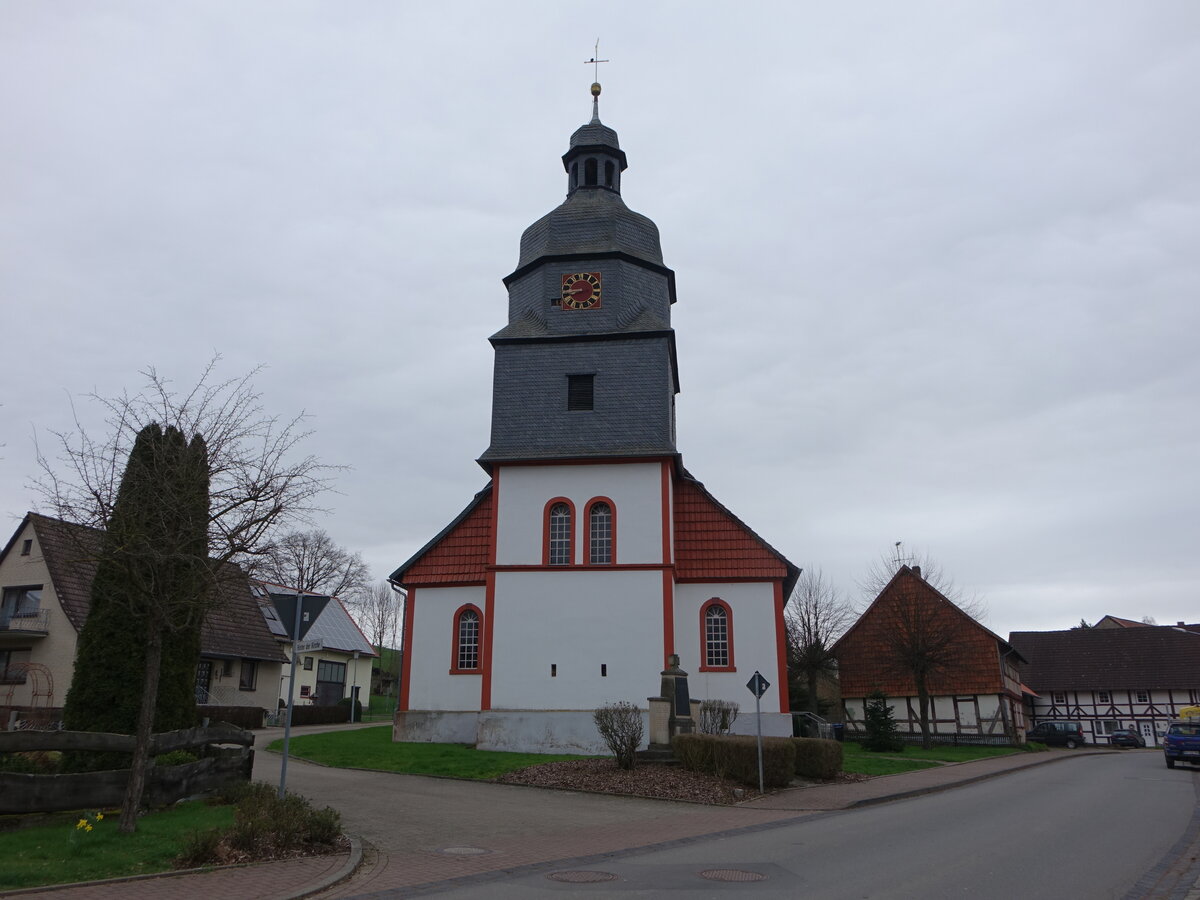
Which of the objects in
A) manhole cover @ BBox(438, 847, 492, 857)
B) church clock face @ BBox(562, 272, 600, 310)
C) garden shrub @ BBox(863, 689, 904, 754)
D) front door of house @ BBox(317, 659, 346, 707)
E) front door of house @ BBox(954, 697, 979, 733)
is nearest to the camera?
manhole cover @ BBox(438, 847, 492, 857)

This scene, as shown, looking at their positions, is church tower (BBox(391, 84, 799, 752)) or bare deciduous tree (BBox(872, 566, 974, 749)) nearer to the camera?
church tower (BBox(391, 84, 799, 752))

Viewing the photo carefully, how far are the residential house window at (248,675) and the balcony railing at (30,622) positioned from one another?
825 cm

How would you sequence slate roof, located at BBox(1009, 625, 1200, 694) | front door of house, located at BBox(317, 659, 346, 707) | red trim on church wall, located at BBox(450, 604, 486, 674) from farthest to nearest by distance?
slate roof, located at BBox(1009, 625, 1200, 694) → front door of house, located at BBox(317, 659, 346, 707) → red trim on church wall, located at BBox(450, 604, 486, 674)

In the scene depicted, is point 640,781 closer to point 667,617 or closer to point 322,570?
point 667,617

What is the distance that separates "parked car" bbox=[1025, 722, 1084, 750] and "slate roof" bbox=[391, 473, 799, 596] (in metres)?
29.8

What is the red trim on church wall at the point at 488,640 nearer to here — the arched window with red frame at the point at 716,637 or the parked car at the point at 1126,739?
the arched window with red frame at the point at 716,637

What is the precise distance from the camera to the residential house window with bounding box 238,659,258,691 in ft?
128

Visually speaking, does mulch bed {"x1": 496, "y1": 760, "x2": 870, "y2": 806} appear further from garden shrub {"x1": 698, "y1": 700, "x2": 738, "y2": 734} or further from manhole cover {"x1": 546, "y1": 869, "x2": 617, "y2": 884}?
manhole cover {"x1": 546, "y1": 869, "x2": 617, "y2": 884}

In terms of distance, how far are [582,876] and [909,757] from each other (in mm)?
24347

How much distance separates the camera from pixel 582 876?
984cm

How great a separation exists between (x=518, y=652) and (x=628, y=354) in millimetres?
9453

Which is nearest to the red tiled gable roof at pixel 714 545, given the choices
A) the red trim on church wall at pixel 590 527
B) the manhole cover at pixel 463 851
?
the red trim on church wall at pixel 590 527

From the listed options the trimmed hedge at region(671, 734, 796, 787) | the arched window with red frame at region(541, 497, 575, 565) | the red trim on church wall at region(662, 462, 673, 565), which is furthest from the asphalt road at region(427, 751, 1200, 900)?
the arched window with red frame at region(541, 497, 575, 565)

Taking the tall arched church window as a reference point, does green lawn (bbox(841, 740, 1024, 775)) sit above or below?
below
